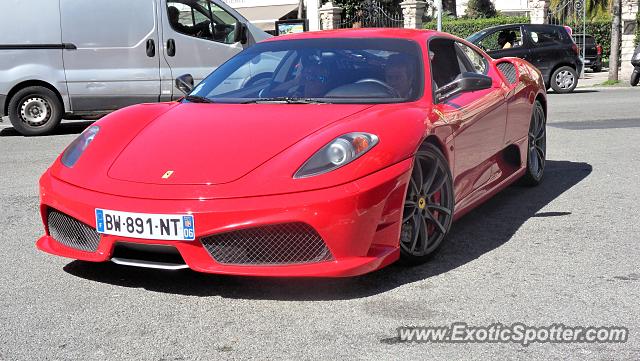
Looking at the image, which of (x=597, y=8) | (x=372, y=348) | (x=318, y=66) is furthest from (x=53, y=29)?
(x=597, y=8)

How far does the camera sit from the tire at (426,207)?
14.3 ft

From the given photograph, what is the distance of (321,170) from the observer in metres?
3.92

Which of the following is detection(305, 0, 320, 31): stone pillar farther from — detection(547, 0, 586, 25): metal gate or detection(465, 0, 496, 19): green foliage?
detection(547, 0, 586, 25): metal gate

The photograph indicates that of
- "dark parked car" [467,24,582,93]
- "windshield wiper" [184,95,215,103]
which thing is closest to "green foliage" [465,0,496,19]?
"dark parked car" [467,24,582,93]

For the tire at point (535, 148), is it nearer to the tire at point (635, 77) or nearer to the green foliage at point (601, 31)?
the tire at point (635, 77)

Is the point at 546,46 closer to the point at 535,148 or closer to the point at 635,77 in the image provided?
the point at 635,77

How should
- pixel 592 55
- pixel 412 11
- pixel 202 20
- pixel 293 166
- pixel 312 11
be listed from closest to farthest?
1. pixel 293 166
2. pixel 202 20
3. pixel 592 55
4. pixel 412 11
5. pixel 312 11

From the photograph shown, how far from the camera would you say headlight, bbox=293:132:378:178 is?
154 inches

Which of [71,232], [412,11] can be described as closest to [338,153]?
[71,232]

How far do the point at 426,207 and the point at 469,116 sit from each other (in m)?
0.87

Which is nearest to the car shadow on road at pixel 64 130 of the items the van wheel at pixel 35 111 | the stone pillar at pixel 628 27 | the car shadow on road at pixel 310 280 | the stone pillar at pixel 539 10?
the van wheel at pixel 35 111

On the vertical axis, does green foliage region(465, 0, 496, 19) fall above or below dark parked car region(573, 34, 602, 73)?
above

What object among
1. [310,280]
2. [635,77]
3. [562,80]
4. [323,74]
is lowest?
[635,77]

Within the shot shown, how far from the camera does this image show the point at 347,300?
397 cm
